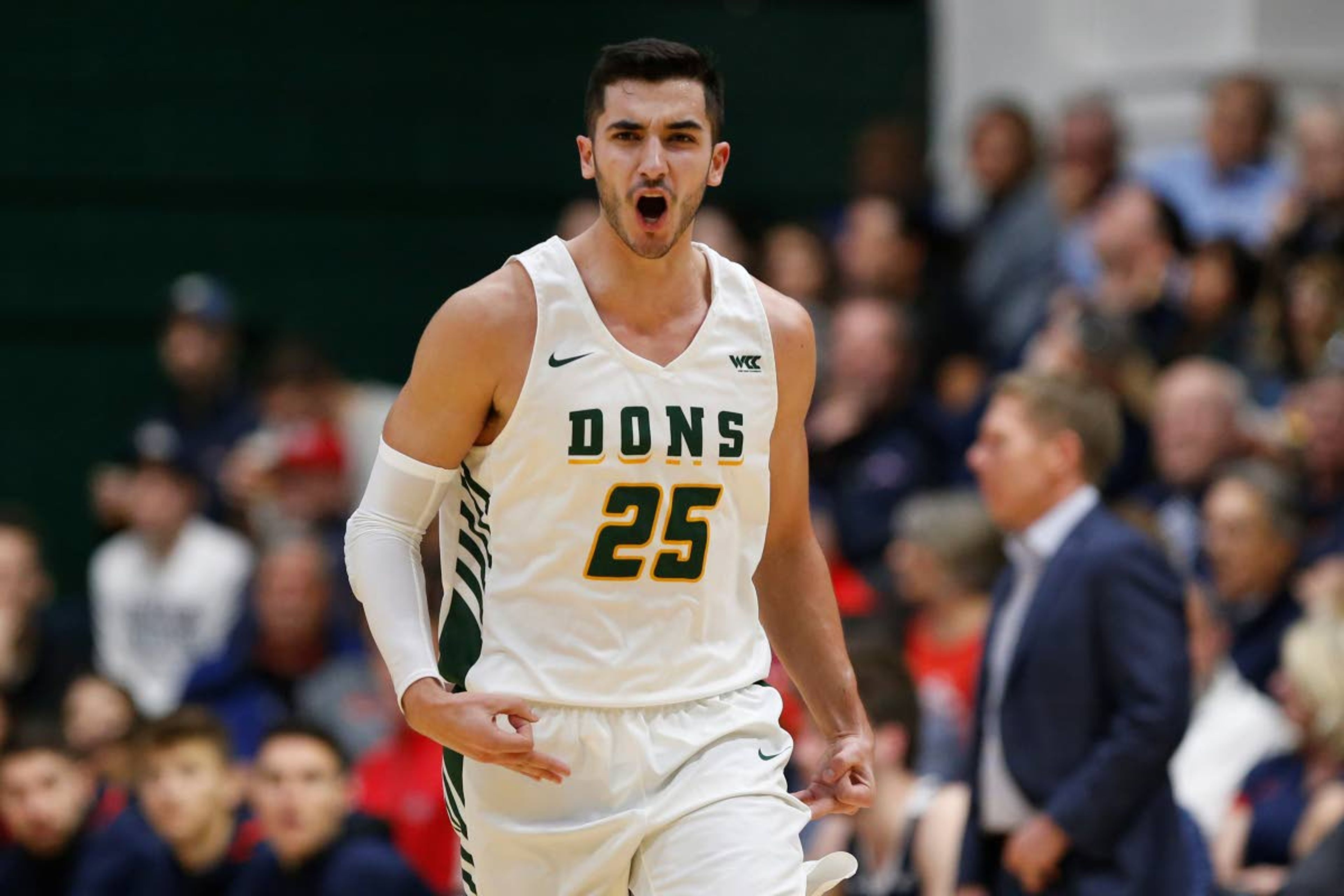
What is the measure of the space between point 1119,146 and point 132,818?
5.70 meters

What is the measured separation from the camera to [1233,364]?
963 centimetres

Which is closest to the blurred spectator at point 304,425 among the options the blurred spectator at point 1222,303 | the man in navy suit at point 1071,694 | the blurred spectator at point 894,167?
the blurred spectator at point 894,167

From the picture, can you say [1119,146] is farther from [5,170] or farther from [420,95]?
[5,170]

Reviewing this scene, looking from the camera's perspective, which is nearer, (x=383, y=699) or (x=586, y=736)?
(x=586, y=736)

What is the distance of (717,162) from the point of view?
173 inches

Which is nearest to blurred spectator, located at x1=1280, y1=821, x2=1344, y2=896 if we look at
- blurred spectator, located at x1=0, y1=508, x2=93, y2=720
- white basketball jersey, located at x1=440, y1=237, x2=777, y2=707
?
white basketball jersey, located at x1=440, y1=237, x2=777, y2=707

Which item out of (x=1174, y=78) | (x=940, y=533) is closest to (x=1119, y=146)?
(x=1174, y=78)

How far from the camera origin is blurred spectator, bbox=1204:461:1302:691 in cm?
789

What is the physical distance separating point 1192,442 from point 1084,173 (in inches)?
93.8

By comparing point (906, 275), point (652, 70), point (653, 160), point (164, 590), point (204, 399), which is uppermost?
point (652, 70)

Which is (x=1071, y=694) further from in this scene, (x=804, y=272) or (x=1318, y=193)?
(x=804, y=272)

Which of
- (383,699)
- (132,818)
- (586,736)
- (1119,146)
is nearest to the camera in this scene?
(586,736)

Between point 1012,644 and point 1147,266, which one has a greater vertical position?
point 1147,266

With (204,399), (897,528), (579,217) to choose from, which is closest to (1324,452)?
(897,528)
